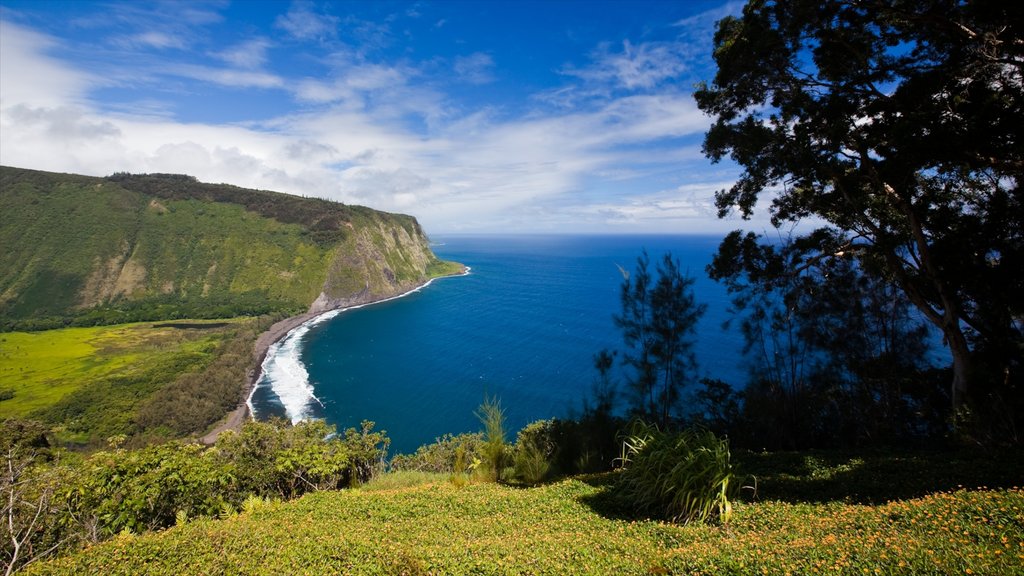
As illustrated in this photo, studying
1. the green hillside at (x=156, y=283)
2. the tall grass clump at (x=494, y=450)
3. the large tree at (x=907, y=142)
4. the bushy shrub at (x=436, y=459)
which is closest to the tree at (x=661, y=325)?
the large tree at (x=907, y=142)

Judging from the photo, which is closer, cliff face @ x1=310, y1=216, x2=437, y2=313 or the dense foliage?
the dense foliage

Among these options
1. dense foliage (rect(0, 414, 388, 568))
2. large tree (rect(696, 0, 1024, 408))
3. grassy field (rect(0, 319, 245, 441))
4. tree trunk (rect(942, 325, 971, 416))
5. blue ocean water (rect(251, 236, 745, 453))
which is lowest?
grassy field (rect(0, 319, 245, 441))

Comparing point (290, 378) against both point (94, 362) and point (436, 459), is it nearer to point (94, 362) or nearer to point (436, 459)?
point (94, 362)

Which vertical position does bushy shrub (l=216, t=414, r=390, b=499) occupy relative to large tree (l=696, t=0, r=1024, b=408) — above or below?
below

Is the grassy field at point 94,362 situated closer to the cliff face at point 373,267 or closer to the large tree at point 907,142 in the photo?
the cliff face at point 373,267

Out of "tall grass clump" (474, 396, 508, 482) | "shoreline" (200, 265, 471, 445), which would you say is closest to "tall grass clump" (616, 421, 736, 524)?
"tall grass clump" (474, 396, 508, 482)

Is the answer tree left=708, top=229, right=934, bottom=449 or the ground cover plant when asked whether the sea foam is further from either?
tree left=708, top=229, right=934, bottom=449
